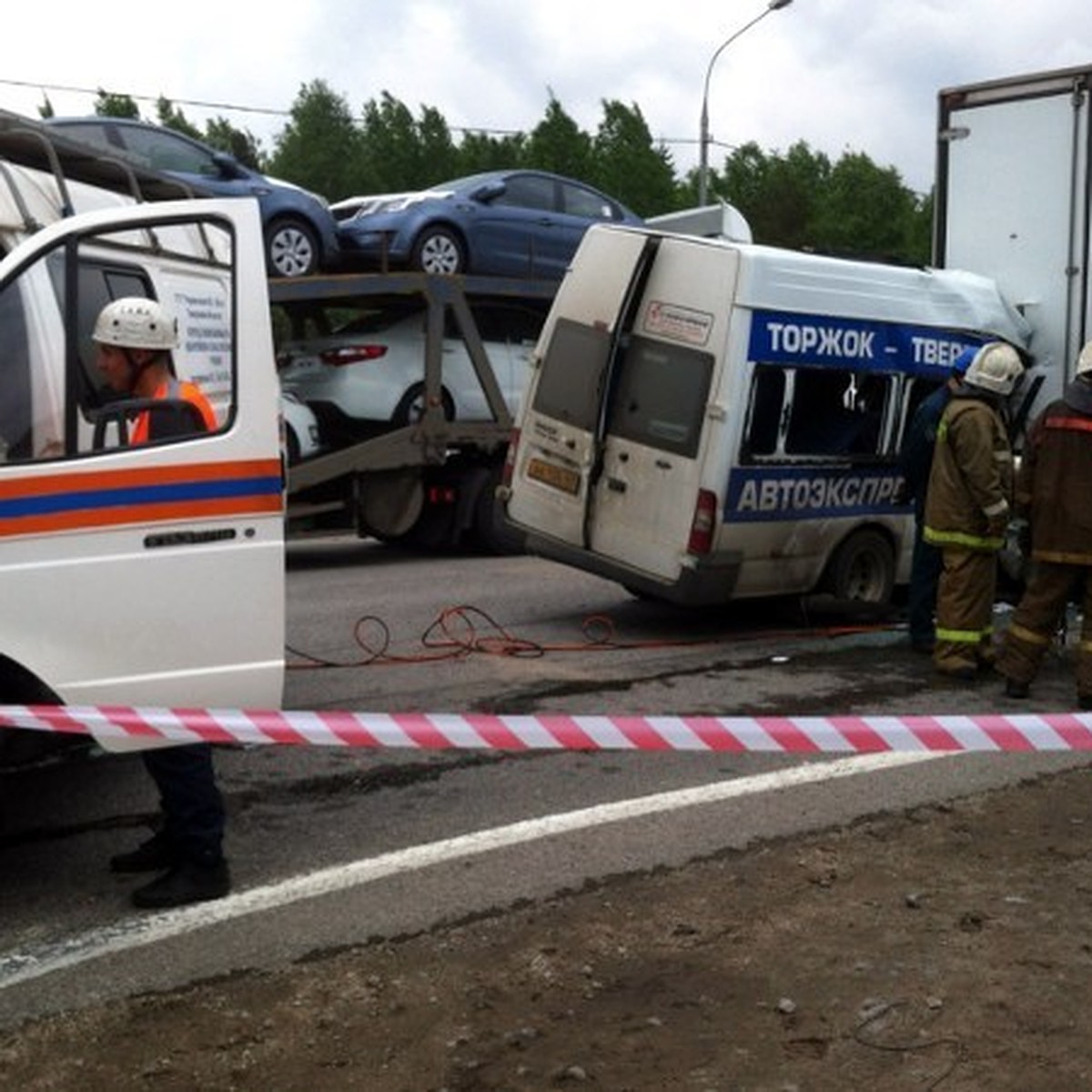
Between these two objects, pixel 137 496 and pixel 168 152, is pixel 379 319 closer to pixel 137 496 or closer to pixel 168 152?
pixel 168 152

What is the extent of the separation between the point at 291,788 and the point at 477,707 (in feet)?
5.22

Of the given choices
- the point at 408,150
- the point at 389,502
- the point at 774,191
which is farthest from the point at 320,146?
the point at 389,502

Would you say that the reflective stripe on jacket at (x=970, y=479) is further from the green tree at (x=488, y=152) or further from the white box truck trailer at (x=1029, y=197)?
the green tree at (x=488, y=152)

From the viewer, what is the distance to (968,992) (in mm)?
4082

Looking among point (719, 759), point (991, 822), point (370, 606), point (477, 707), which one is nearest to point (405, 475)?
point (370, 606)

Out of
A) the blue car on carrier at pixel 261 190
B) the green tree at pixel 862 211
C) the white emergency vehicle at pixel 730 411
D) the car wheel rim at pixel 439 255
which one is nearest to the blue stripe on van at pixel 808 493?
the white emergency vehicle at pixel 730 411

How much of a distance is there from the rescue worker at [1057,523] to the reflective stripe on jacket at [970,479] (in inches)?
11.8

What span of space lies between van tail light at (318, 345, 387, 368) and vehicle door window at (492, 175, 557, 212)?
3163mm

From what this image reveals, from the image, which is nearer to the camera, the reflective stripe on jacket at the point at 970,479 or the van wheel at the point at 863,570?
the reflective stripe on jacket at the point at 970,479

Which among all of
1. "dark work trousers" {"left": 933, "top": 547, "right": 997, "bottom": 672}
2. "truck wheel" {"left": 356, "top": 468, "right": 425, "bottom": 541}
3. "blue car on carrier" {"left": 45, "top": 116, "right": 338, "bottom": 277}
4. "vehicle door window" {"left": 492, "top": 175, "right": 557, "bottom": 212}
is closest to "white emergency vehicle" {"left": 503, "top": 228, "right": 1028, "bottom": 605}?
"dark work trousers" {"left": 933, "top": 547, "right": 997, "bottom": 672}

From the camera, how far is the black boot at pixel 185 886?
4730mm

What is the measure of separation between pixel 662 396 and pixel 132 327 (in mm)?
4921

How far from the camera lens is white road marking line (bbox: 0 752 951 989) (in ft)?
14.4

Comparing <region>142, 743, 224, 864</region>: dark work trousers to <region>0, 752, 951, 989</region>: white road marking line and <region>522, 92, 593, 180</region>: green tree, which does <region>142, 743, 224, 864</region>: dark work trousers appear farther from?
<region>522, 92, 593, 180</region>: green tree
